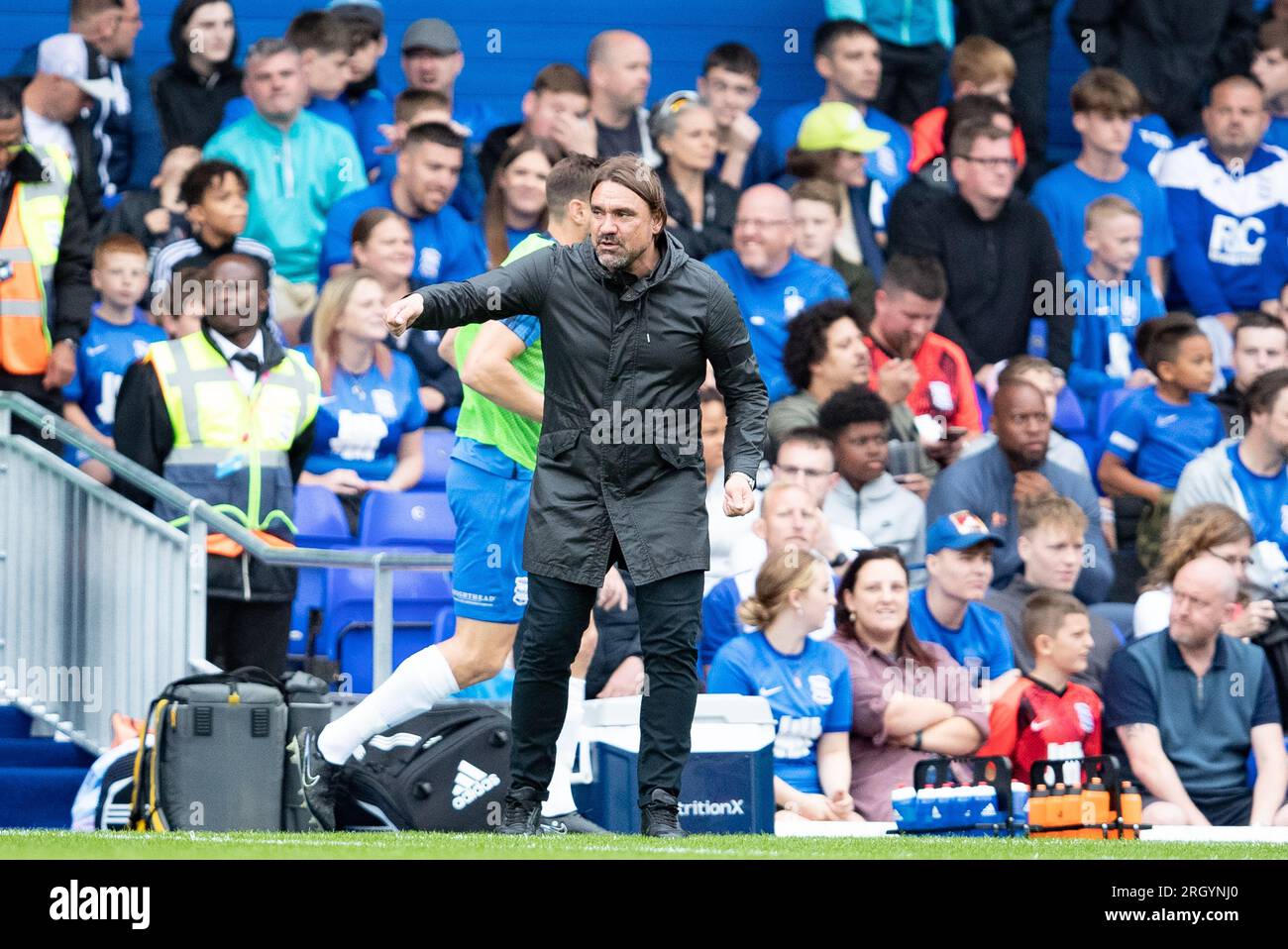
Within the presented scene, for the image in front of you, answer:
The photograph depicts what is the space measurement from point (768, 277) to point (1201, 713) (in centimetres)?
310

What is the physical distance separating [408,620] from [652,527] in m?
4.28

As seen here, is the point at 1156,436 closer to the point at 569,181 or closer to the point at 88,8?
the point at 569,181

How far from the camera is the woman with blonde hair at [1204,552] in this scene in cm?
1046

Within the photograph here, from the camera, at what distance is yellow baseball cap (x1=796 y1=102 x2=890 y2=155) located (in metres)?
12.2

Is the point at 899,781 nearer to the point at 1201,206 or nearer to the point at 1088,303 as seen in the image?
the point at 1088,303

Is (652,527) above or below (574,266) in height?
below

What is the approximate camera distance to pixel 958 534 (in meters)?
9.91

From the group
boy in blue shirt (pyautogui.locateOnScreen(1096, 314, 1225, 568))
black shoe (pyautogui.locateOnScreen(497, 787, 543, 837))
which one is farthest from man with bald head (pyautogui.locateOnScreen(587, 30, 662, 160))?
black shoe (pyautogui.locateOnScreen(497, 787, 543, 837))

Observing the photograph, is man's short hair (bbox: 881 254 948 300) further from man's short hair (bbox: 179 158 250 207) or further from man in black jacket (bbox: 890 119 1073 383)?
man's short hair (bbox: 179 158 250 207)

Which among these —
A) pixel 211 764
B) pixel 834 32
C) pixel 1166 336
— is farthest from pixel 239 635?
pixel 1166 336

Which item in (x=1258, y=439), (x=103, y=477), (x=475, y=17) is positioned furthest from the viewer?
(x=475, y=17)

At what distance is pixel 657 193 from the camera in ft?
21.3

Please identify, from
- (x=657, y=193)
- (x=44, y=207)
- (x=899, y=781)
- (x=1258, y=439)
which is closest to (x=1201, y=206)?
(x=1258, y=439)

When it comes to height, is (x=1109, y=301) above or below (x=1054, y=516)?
above
